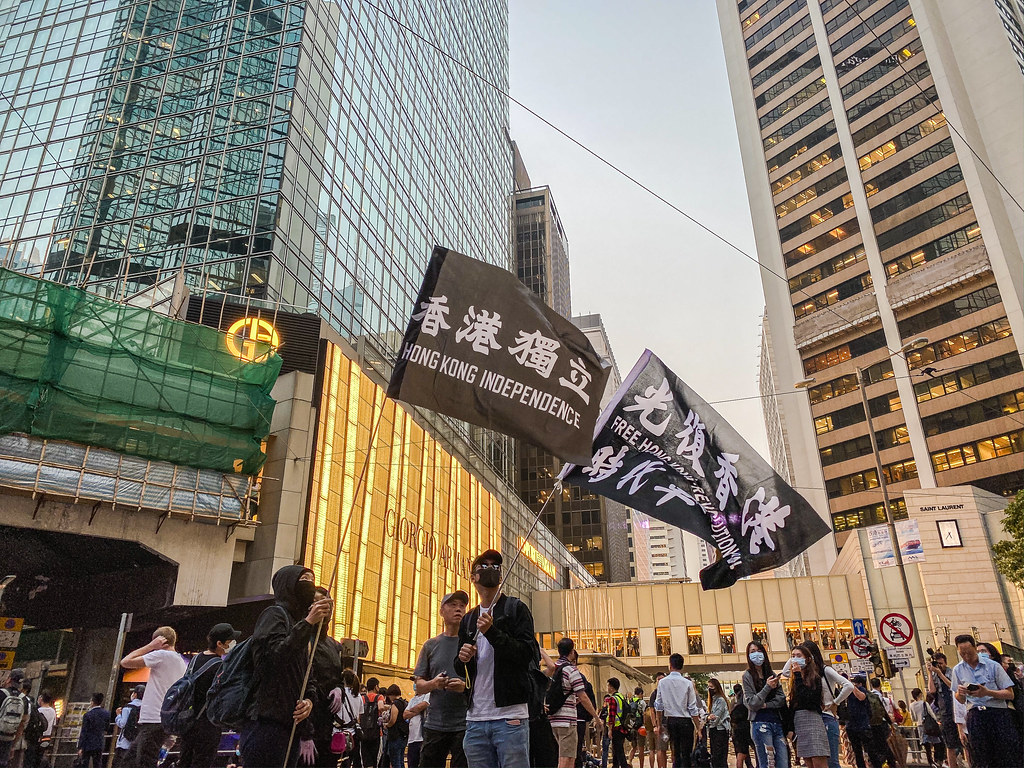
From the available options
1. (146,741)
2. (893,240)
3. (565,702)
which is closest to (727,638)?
(565,702)

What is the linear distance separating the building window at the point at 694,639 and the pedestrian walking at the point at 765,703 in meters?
40.2

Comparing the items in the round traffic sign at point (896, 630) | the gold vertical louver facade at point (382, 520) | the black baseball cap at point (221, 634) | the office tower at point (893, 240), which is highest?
the office tower at point (893, 240)

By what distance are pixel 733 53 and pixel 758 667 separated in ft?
307

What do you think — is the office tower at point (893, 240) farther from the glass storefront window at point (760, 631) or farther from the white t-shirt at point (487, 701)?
the white t-shirt at point (487, 701)

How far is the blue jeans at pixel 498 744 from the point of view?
449 centimetres

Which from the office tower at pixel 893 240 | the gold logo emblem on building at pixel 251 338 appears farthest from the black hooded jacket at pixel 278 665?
the office tower at pixel 893 240

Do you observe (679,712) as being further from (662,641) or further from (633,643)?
(633,643)

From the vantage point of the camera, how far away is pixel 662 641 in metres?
47.1

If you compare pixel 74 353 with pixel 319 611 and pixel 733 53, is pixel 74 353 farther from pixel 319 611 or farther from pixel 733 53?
pixel 733 53

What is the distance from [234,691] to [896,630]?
14928 mm

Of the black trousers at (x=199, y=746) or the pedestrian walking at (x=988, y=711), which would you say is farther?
the pedestrian walking at (x=988, y=711)

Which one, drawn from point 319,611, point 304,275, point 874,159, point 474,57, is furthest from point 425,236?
point 874,159

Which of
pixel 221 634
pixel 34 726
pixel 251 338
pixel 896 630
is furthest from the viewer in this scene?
pixel 251 338

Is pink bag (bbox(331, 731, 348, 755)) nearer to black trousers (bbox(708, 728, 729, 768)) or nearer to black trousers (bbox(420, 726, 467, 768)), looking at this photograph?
black trousers (bbox(420, 726, 467, 768))
